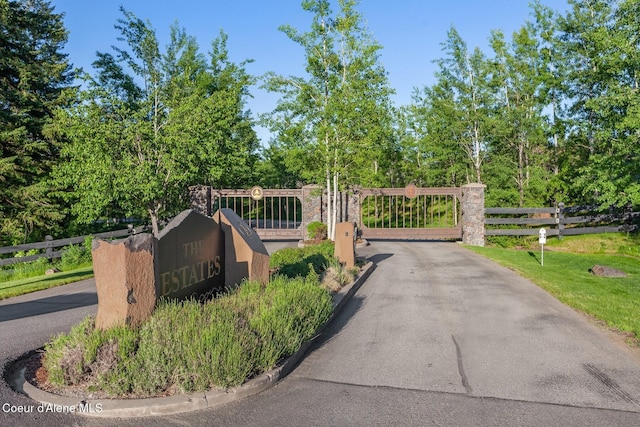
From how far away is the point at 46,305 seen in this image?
1066 centimetres

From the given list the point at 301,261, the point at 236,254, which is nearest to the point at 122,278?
the point at 236,254

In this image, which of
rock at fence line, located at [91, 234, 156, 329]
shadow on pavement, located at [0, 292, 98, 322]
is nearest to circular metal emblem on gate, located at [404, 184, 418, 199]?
shadow on pavement, located at [0, 292, 98, 322]

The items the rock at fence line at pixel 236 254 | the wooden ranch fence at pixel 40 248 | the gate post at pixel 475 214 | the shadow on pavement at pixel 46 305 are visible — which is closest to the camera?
the rock at fence line at pixel 236 254

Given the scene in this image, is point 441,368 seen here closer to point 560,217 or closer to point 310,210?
point 310,210

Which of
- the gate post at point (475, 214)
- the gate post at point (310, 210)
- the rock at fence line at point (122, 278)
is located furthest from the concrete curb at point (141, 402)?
the gate post at point (310, 210)

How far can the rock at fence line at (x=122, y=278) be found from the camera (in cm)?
586

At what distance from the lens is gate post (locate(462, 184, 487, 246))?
22.7 meters

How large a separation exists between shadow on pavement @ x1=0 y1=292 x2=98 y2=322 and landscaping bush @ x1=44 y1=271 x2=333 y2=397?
180 inches

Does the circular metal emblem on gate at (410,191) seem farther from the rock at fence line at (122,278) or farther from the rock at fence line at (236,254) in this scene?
the rock at fence line at (122,278)

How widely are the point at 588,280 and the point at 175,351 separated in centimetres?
1198

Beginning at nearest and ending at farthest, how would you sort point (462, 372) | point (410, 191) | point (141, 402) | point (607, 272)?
point (141, 402) < point (462, 372) < point (607, 272) < point (410, 191)

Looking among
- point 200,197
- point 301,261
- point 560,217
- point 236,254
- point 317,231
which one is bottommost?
point 301,261

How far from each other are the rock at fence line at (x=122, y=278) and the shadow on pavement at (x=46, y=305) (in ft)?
15.7

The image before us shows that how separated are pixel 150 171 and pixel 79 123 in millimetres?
3128
